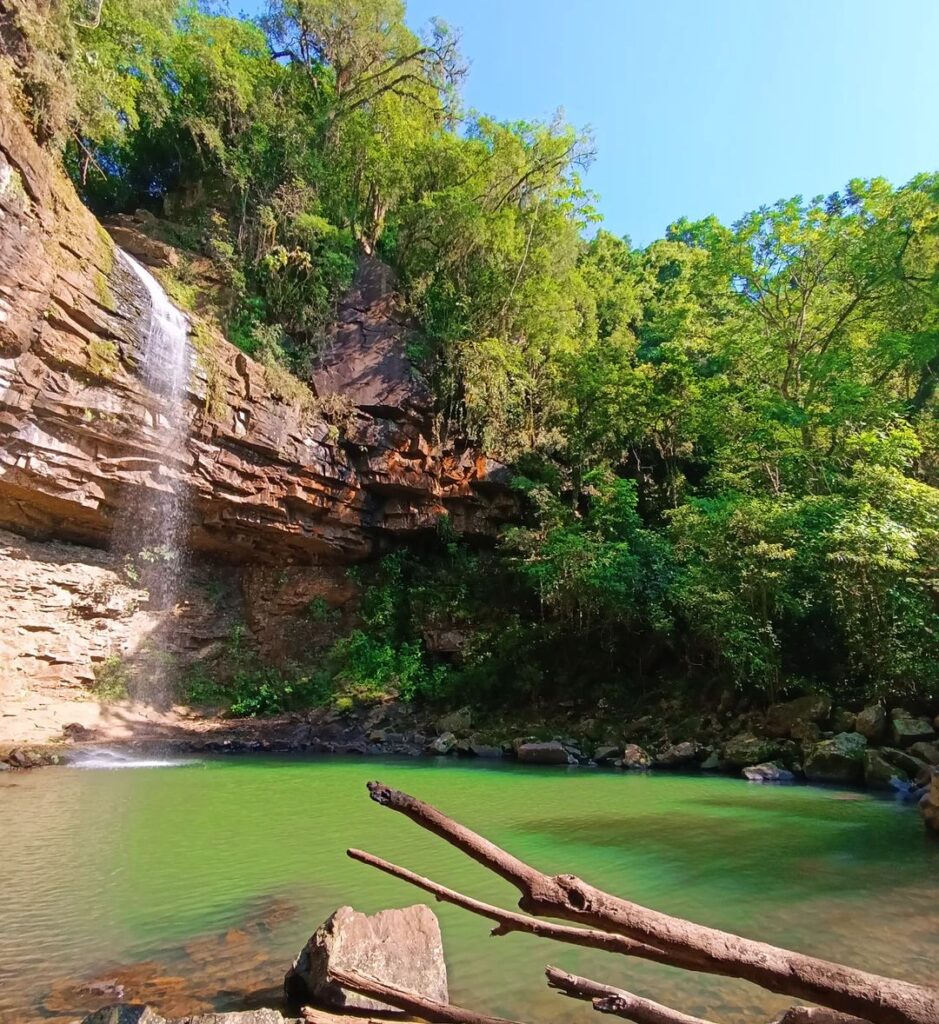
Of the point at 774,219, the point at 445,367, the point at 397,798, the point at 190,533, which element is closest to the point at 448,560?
the point at 445,367

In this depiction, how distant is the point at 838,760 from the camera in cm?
964

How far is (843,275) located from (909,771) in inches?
529

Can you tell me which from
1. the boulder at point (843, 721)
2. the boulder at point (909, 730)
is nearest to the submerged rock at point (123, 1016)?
the boulder at point (909, 730)

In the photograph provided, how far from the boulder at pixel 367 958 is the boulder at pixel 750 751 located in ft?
29.2

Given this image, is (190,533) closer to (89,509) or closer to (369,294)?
(89,509)

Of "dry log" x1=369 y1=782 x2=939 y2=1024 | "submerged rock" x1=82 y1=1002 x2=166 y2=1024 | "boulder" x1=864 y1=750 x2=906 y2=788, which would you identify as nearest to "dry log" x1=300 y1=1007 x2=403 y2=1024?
"submerged rock" x1=82 y1=1002 x2=166 y2=1024

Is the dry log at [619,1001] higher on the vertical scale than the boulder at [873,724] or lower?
higher

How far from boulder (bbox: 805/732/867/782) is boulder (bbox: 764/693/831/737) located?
830mm

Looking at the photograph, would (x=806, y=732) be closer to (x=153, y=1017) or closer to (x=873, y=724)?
(x=873, y=724)

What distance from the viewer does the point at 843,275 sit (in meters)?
17.0

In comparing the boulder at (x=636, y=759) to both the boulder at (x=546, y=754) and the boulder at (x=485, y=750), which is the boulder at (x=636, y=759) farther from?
the boulder at (x=485, y=750)

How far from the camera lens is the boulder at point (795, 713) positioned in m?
10.9

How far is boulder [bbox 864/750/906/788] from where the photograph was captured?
356 inches

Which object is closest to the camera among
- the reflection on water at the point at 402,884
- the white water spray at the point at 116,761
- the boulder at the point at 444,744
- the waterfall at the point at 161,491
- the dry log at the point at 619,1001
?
the dry log at the point at 619,1001
